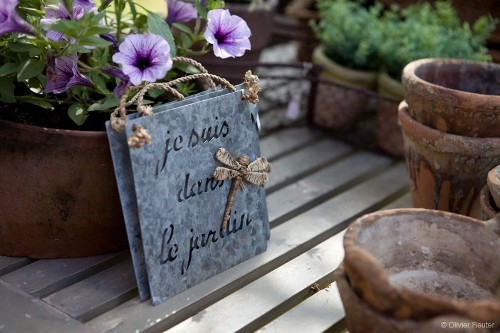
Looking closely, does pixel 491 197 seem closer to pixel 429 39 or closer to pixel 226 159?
pixel 226 159

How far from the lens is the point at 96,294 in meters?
1.48

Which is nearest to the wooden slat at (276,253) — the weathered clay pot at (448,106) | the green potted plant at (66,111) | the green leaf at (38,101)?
the green potted plant at (66,111)

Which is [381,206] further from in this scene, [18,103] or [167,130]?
[18,103]

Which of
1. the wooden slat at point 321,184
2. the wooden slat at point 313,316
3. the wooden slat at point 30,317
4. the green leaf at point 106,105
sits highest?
Answer: the green leaf at point 106,105

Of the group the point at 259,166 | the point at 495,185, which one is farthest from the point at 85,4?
the point at 495,185

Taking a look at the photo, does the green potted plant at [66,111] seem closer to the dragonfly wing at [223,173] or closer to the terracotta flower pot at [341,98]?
the dragonfly wing at [223,173]

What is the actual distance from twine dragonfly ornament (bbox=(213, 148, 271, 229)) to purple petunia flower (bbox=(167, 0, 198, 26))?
372mm

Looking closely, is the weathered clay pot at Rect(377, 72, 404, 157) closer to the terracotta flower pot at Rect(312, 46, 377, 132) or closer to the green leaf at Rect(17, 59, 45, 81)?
the terracotta flower pot at Rect(312, 46, 377, 132)

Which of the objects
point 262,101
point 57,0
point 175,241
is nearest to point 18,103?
point 57,0

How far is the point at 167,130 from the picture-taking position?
139 centimetres

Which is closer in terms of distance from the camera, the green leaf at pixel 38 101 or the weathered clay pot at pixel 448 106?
the green leaf at pixel 38 101

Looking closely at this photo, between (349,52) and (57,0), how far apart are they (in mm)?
1198

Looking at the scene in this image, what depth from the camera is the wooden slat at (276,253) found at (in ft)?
4.61

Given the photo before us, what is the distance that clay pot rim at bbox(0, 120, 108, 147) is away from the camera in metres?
1.43
